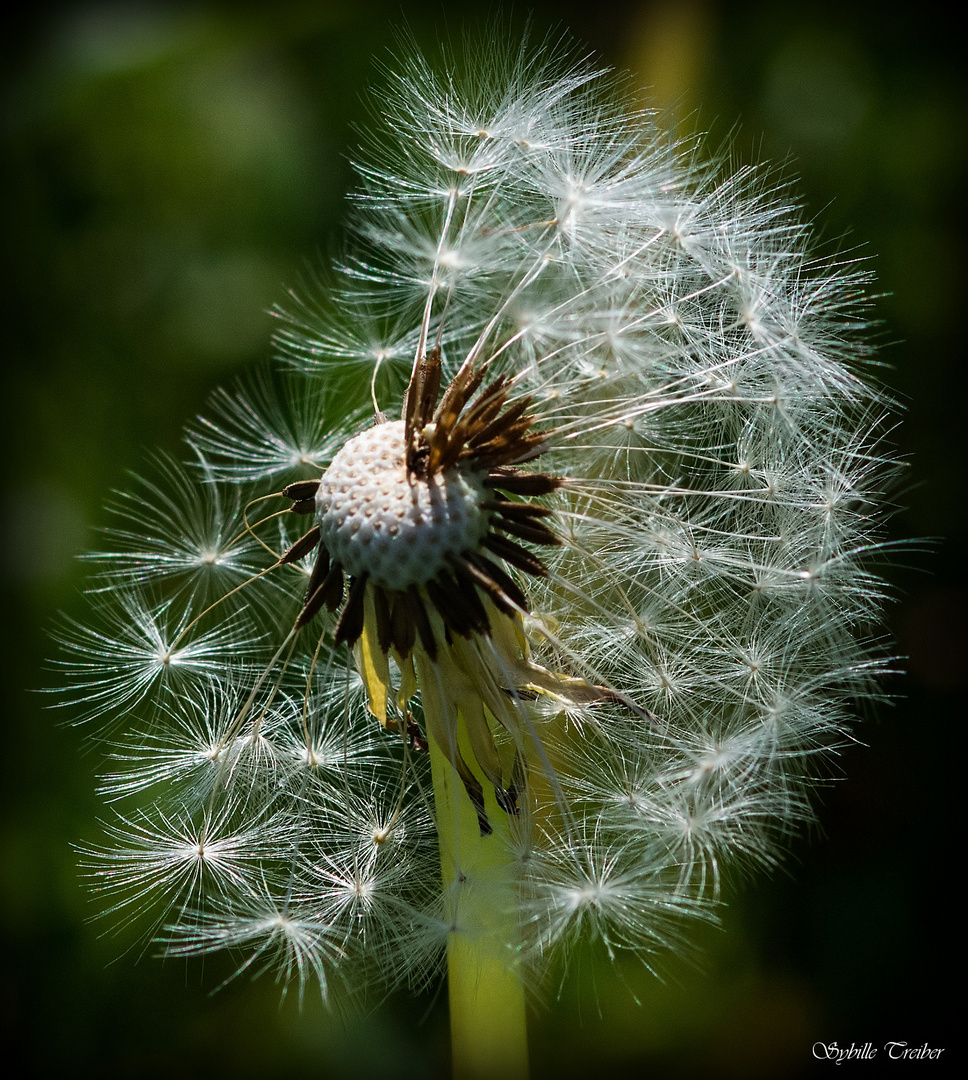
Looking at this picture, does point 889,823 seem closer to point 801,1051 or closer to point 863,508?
point 801,1051

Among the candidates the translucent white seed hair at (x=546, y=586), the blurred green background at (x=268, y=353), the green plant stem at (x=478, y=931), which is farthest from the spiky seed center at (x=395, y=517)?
the blurred green background at (x=268, y=353)

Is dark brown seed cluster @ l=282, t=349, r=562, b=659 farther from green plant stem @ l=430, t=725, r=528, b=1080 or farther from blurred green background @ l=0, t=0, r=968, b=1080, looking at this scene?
blurred green background @ l=0, t=0, r=968, b=1080

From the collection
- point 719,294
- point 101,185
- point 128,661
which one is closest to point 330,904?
point 128,661

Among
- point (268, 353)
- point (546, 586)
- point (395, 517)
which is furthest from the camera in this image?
point (268, 353)

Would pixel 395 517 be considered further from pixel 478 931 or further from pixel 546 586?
pixel 478 931

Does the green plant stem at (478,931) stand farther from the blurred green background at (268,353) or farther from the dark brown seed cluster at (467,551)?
the blurred green background at (268,353)

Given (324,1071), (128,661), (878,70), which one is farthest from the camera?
(878,70)

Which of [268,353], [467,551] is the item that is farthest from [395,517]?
[268,353]
